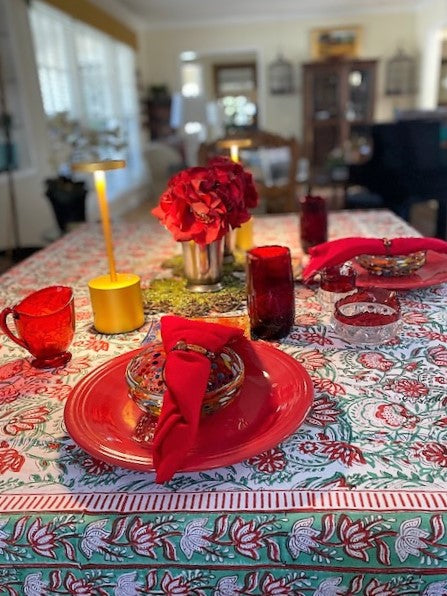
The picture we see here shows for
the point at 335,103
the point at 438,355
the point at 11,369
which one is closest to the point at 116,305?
the point at 11,369

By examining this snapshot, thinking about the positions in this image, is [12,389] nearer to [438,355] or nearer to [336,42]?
[438,355]

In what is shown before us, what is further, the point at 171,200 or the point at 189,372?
the point at 171,200

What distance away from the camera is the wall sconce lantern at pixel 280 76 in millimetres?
6957

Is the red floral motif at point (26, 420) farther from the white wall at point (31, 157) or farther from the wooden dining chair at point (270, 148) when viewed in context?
the white wall at point (31, 157)

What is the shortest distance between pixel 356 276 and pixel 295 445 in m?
0.54

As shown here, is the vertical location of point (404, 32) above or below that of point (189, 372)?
above

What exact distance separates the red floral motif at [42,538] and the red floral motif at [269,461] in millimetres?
211

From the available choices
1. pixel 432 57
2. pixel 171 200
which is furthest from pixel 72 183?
pixel 432 57

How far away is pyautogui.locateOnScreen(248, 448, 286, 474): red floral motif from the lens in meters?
0.55

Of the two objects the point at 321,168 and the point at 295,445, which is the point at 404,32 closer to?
the point at 321,168

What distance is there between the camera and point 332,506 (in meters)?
0.50

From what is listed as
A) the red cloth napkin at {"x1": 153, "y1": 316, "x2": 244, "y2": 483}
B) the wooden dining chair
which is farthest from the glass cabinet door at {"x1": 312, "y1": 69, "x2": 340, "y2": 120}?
the red cloth napkin at {"x1": 153, "y1": 316, "x2": 244, "y2": 483}

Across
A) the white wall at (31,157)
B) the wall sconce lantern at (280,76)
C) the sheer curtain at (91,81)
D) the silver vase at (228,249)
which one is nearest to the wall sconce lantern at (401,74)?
the wall sconce lantern at (280,76)

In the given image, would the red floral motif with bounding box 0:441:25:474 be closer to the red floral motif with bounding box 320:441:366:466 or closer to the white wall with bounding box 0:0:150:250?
the red floral motif with bounding box 320:441:366:466
